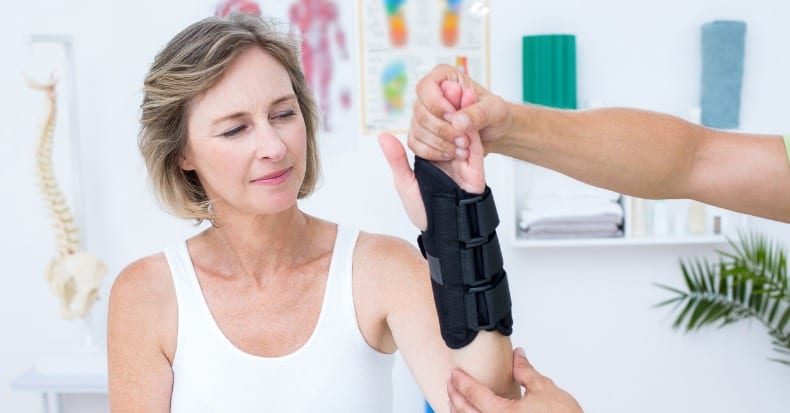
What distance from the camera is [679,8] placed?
3053 mm

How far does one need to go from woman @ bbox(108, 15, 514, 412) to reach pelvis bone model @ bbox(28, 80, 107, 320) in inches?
50.4

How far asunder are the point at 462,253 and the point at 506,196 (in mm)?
1758

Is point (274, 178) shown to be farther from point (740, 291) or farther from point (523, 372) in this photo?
point (740, 291)

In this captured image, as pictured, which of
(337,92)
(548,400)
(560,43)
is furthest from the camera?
(337,92)

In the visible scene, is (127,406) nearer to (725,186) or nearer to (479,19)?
(725,186)

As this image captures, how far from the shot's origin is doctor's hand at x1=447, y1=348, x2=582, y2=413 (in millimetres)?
1319

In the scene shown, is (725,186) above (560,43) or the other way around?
the other way around

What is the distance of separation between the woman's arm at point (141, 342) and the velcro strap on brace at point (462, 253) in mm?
548

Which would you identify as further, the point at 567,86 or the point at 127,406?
the point at 567,86

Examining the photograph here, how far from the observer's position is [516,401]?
4.34ft

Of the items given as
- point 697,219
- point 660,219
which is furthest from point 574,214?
point 697,219

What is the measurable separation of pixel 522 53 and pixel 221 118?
67.4 inches

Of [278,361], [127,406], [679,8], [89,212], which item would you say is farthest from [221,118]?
[679,8]

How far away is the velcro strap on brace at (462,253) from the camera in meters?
1.25
